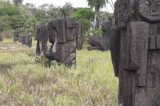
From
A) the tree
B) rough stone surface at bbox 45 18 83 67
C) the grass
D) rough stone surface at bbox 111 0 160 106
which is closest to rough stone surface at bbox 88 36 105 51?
rough stone surface at bbox 45 18 83 67

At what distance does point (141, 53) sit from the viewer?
6.44 metres

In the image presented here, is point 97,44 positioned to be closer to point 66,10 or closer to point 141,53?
point 141,53

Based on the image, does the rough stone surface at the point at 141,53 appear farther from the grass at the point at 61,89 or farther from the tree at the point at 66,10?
the tree at the point at 66,10

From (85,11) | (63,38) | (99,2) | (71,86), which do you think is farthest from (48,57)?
(99,2)

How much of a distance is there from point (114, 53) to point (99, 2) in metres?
47.6

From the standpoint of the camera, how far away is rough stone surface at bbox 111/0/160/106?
6434mm

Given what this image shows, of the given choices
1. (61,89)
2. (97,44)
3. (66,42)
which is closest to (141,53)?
(61,89)

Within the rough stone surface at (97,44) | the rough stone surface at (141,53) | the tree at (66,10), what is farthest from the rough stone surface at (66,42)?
the tree at (66,10)

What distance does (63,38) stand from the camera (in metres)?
15.1

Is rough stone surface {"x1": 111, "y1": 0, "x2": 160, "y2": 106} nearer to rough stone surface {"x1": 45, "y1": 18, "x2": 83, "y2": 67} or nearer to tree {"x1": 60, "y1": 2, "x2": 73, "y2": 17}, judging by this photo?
rough stone surface {"x1": 45, "y1": 18, "x2": 83, "y2": 67}

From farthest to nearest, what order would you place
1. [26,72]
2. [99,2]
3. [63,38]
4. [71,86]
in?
[99,2]
[63,38]
[26,72]
[71,86]

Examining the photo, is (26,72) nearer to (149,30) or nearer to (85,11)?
(149,30)

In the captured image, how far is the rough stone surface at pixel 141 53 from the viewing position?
253 inches

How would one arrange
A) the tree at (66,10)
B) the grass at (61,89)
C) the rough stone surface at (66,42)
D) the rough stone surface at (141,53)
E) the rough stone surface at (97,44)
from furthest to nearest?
the tree at (66,10) < the rough stone surface at (97,44) < the rough stone surface at (66,42) < the grass at (61,89) < the rough stone surface at (141,53)
